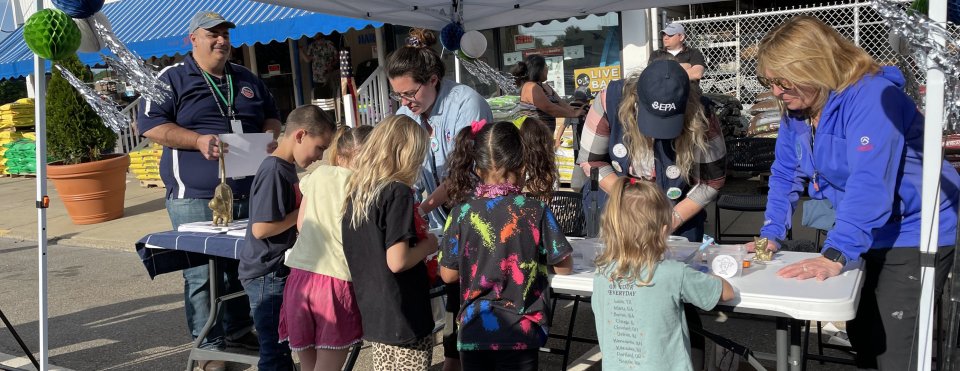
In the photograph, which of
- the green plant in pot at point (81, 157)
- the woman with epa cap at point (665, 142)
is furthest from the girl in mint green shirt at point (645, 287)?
the green plant in pot at point (81, 157)

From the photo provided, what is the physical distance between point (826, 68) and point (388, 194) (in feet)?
4.83

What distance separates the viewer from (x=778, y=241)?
281 cm

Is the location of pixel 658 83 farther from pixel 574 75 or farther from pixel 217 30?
pixel 574 75

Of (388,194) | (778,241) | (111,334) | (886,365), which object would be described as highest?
(388,194)

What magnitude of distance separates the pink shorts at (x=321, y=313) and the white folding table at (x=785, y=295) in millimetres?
841

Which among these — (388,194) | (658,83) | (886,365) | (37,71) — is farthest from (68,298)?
(886,365)

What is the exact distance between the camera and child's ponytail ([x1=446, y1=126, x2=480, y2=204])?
2.75 m

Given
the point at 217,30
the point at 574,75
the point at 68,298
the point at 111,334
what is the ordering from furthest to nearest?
1. the point at 574,75
2. the point at 68,298
3. the point at 111,334
4. the point at 217,30

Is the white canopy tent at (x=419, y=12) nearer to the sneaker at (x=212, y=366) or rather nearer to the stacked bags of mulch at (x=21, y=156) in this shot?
the sneaker at (x=212, y=366)

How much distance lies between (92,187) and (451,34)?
569 cm

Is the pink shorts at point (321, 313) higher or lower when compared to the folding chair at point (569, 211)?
lower

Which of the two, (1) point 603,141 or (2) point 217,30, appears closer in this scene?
(1) point 603,141

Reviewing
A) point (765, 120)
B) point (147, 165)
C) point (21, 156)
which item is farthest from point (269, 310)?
point (21, 156)

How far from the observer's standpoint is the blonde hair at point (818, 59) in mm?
2350
